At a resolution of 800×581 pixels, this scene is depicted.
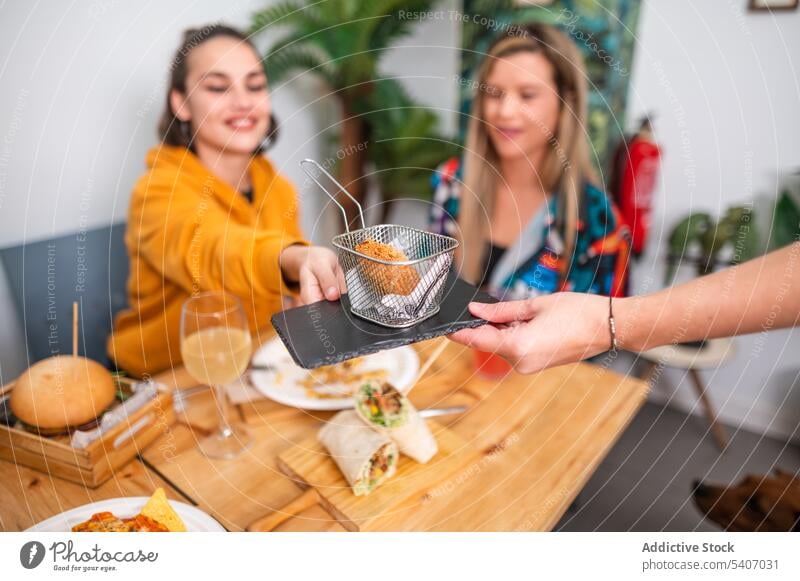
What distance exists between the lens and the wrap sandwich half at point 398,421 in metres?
0.68

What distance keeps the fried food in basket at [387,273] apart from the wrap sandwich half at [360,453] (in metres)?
→ 0.21

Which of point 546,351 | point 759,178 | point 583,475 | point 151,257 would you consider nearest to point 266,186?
point 151,257

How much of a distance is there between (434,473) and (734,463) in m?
1.19

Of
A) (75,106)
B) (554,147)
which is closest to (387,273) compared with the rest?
(75,106)

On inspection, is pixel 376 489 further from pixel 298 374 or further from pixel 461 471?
pixel 298 374

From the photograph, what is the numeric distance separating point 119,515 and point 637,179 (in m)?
1.50

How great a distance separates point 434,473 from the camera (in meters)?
0.66

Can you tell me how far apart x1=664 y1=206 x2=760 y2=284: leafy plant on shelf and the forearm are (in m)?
0.69

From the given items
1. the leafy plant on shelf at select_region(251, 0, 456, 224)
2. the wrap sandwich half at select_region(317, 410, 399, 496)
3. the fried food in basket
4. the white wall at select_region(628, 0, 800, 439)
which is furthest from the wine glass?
the white wall at select_region(628, 0, 800, 439)

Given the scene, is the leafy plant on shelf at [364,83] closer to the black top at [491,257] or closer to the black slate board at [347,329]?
the black top at [491,257]

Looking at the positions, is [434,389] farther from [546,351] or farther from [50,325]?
[50,325]

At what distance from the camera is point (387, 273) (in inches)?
21.8

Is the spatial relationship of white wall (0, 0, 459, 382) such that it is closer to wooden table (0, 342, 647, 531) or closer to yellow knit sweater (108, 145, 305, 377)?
yellow knit sweater (108, 145, 305, 377)

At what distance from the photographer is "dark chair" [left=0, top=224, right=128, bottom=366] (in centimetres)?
86
